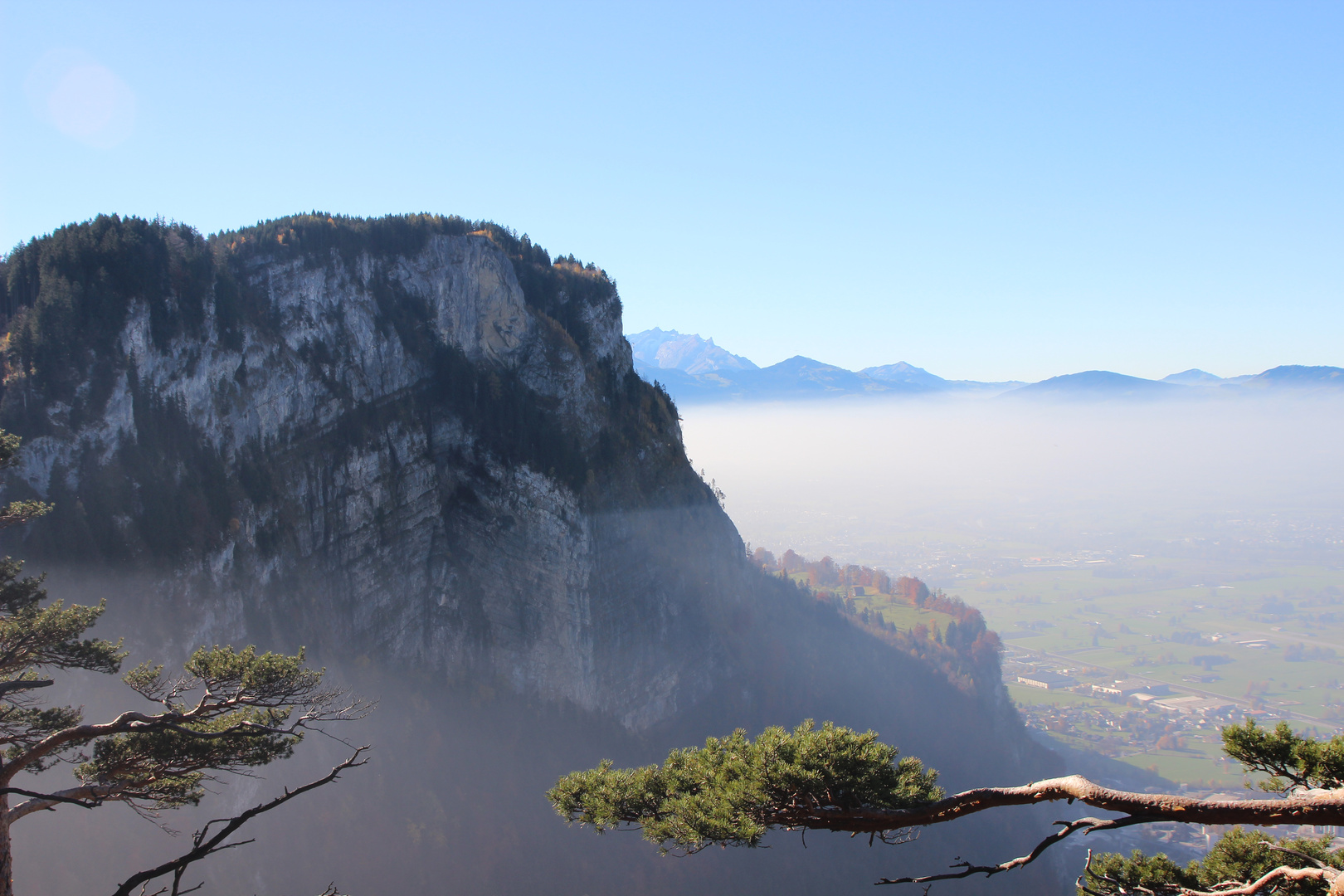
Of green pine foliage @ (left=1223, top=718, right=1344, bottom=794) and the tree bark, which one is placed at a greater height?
green pine foliage @ (left=1223, top=718, right=1344, bottom=794)

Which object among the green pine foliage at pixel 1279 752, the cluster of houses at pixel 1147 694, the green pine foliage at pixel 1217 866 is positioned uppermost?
the green pine foliage at pixel 1279 752

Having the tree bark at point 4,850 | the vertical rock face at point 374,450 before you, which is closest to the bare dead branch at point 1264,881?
the tree bark at point 4,850

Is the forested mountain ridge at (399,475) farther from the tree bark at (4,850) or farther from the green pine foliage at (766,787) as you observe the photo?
the green pine foliage at (766,787)

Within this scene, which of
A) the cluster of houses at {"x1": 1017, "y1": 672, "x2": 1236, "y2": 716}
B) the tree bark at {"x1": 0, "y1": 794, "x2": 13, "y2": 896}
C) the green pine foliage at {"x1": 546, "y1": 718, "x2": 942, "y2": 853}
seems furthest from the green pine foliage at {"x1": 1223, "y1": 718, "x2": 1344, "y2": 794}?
the cluster of houses at {"x1": 1017, "y1": 672, "x2": 1236, "y2": 716}

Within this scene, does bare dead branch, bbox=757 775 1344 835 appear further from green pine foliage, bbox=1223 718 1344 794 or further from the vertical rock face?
the vertical rock face

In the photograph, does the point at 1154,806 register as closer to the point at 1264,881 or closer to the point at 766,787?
the point at 1264,881

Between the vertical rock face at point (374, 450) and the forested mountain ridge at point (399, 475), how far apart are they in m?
0.11

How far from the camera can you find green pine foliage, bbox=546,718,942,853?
8.18 meters

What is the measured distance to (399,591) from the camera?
37.1 m

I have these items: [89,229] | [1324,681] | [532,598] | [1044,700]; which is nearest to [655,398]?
[532,598]

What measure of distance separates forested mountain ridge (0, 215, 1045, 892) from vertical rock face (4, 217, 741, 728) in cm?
11

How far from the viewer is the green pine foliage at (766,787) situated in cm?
818

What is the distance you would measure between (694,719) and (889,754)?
1605 inches

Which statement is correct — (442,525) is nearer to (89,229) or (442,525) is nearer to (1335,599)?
(89,229)
